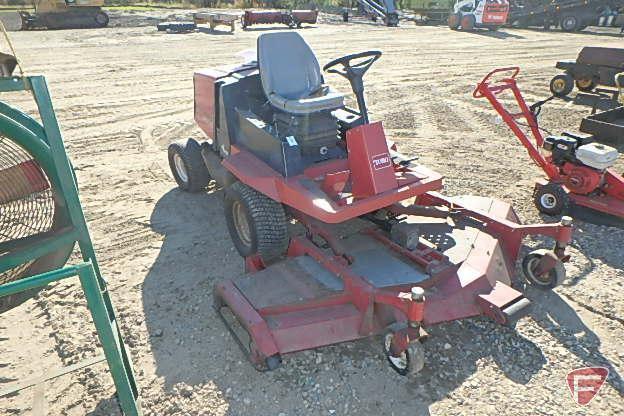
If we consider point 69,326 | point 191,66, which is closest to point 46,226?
point 69,326

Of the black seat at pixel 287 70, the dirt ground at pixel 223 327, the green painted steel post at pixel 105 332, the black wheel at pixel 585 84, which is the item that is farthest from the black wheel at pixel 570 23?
the green painted steel post at pixel 105 332

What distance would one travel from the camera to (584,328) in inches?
118

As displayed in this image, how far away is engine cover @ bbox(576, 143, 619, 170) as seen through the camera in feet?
12.9

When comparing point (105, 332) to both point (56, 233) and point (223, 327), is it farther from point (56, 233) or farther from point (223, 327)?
point (223, 327)

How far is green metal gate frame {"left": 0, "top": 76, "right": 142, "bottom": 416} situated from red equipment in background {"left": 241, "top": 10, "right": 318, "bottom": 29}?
17968 millimetres

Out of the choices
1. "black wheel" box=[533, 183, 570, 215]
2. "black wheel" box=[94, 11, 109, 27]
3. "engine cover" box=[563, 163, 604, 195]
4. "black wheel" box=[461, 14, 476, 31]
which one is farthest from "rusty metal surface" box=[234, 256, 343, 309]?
"black wheel" box=[94, 11, 109, 27]

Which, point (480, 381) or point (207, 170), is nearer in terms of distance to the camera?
point (480, 381)

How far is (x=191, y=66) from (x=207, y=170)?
7129mm

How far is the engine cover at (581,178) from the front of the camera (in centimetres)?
404

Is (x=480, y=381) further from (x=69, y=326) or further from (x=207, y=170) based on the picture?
(x=207, y=170)

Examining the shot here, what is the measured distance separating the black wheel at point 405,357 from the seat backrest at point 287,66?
202 cm

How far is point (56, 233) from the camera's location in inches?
79.7

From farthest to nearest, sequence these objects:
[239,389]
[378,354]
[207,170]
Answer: [207,170] → [378,354] → [239,389]

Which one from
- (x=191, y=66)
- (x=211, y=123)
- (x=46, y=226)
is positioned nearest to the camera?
(x=46, y=226)
